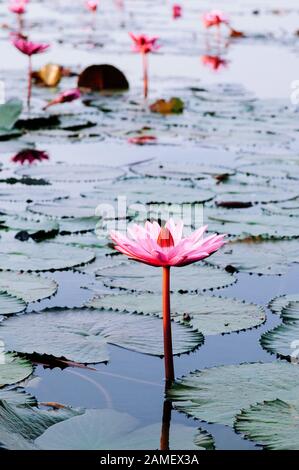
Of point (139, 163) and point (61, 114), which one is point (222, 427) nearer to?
point (139, 163)

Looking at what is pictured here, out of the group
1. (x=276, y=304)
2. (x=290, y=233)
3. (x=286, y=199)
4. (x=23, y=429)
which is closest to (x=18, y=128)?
(x=286, y=199)

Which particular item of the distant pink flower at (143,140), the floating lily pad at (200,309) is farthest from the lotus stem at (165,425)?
the distant pink flower at (143,140)

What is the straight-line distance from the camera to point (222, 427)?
1438 mm

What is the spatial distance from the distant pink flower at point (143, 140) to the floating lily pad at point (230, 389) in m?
2.47

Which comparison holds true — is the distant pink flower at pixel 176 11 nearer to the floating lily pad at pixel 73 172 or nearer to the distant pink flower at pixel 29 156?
the distant pink flower at pixel 29 156

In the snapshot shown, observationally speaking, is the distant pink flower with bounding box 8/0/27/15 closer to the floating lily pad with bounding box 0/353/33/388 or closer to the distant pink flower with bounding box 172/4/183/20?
the distant pink flower with bounding box 172/4/183/20

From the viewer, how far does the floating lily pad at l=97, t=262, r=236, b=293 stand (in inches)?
85.0

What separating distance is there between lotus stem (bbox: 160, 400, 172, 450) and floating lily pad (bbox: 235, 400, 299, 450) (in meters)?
0.11

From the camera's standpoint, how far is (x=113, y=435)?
1.37 metres

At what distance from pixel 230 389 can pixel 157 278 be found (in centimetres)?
71

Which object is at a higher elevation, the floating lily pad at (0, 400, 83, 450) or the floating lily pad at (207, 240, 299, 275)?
the floating lily pad at (207, 240, 299, 275)

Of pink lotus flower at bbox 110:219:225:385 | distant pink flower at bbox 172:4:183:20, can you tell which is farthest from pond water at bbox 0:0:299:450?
distant pink flower at bbox 172:4:183:20
